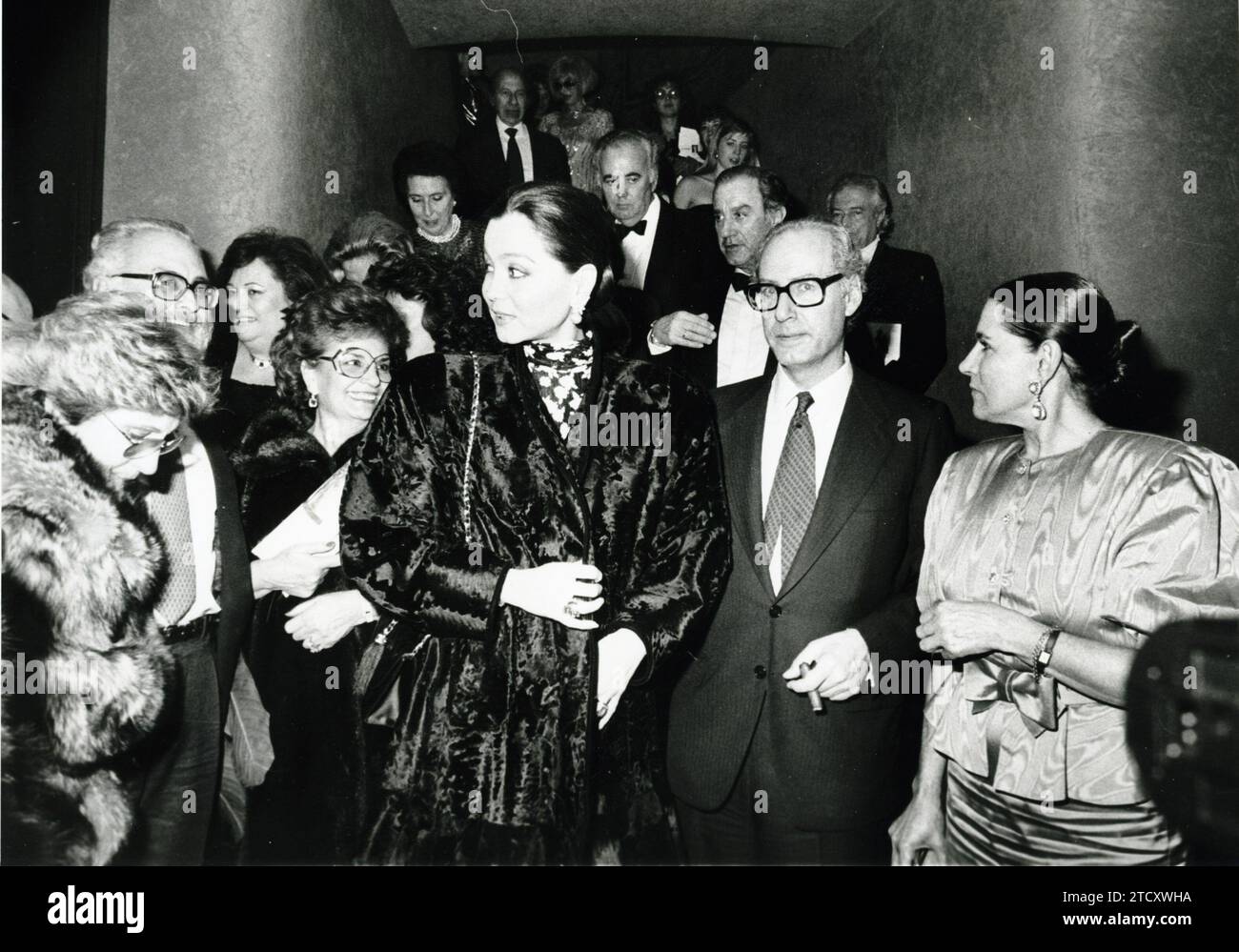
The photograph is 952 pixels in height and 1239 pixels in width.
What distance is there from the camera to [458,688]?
8.39 feet

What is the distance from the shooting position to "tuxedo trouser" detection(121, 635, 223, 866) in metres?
2.78

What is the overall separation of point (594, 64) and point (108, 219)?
1.43m

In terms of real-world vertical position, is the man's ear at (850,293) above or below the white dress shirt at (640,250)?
below

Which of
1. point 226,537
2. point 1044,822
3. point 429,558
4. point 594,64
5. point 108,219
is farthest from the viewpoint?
point 594,64

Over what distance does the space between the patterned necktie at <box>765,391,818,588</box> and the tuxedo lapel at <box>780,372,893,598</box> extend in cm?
2

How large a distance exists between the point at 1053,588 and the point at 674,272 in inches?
52.0

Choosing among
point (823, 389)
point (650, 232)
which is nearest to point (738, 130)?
point (650, 232)

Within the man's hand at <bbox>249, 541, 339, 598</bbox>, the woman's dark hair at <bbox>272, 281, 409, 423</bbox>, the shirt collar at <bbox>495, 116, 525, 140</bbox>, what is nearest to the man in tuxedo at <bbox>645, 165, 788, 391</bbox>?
the shirt collar at <bbox>495, 116, 525, 140</bbox>

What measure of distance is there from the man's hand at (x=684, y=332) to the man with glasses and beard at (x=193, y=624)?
108 centimetres

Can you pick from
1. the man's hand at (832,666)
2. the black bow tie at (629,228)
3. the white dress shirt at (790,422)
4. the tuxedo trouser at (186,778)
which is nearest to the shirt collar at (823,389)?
the white dress shirt at (790,422)

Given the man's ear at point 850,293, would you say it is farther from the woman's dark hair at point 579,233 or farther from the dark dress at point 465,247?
the dark dress at point 465,247

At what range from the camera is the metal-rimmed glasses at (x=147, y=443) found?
9.05ft

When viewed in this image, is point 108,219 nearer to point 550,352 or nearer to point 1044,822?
point 550,352
